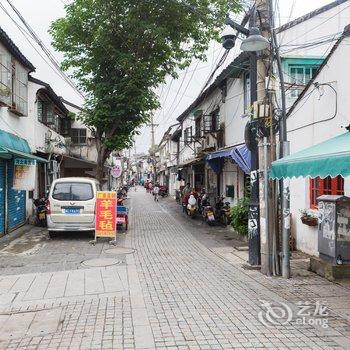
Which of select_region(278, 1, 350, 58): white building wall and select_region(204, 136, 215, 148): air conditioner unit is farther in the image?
select_region(204, 136, 215, 148): air conditioner unit

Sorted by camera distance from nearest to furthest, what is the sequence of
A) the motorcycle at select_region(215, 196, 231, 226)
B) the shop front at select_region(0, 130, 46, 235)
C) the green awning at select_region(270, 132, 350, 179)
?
the green awning at select_region(270, 132, 350, 179)
the shop front at select_region(0, 130, 46, 235)
the motorcycle at select_region(215, 196, 231, 226)

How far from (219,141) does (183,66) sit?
3889 mm

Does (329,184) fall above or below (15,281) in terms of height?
above

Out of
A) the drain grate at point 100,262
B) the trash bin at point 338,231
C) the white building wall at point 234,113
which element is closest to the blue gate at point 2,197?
the drain grate at point 100,262

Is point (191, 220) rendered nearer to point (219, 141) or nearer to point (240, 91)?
point (219, 141)

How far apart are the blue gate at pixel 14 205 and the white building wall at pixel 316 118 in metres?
9.73

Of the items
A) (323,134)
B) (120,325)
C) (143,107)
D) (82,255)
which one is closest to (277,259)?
(323,134)

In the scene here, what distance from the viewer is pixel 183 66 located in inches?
766

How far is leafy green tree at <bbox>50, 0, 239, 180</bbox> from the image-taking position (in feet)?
56.4

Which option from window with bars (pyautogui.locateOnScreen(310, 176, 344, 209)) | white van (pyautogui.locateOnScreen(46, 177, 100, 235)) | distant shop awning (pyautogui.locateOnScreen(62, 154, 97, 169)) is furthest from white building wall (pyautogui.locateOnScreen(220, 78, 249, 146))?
distant shop awning (pyautogui.locateOnScreen(62, 154, 97, 169))

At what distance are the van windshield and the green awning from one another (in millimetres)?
7338

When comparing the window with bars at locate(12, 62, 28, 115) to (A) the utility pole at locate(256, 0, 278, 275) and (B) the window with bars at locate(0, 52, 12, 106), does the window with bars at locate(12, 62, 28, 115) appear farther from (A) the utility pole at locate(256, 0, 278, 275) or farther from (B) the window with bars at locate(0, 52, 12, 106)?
(A) the utility pole at locate(256, 0, 278, 275)

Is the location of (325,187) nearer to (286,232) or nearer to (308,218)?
(308,218)

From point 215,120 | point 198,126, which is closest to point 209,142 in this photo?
point 215,120
